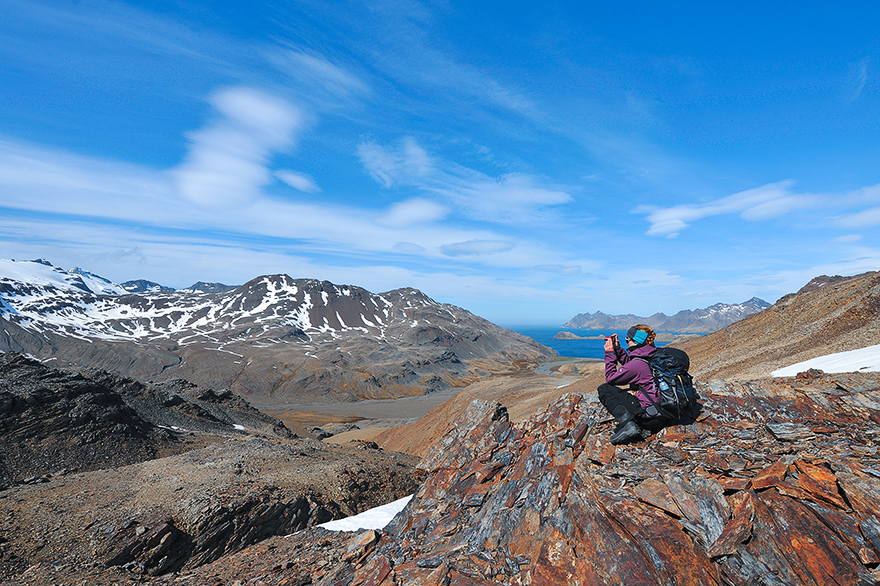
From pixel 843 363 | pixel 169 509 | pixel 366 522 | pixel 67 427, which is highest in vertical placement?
pixel 843 363

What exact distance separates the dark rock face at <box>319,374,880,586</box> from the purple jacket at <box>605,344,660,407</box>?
110cm

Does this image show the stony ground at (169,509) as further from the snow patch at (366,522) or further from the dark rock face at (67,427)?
the dark rock face at (67,427)

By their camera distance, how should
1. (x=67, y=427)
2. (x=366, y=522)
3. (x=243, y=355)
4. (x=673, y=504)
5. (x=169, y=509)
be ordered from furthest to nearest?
(x=243, y=355) < (x=67, y=427) < (x=169, y=509) < (x=366, y=522) < (x=673, y=504)

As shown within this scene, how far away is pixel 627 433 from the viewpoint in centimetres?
862

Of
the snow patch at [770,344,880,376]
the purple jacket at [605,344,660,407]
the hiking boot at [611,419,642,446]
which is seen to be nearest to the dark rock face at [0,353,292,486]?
the hiking boot at [611,419,642,446]

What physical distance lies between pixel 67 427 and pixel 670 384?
36442 mm

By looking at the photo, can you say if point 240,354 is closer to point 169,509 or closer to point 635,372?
point 169,509

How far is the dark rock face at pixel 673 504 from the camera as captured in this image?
5.57m

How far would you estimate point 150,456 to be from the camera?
1060 inches

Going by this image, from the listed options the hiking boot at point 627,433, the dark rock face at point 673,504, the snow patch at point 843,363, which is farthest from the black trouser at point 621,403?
the snow patch at point 843,363

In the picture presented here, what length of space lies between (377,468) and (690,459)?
18.8 meters

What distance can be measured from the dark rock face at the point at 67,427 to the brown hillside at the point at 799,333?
40653 mm

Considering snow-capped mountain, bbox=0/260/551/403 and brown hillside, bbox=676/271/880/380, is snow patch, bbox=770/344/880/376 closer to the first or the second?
brown hillside, bbox=676/271/880/380

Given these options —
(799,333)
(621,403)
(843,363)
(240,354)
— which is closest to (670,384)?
(621,403)
